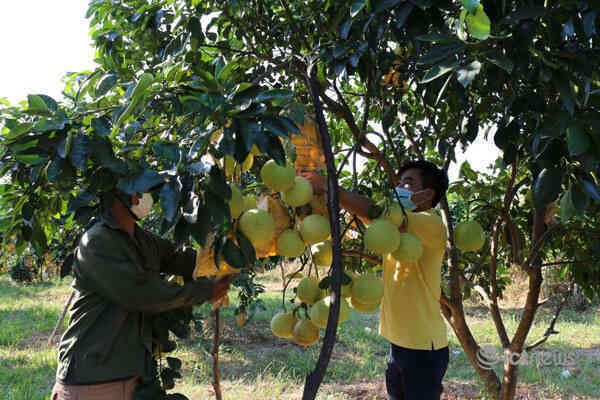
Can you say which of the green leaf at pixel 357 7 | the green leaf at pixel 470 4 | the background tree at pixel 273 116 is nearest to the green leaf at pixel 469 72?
the background tree at pixel 273 116

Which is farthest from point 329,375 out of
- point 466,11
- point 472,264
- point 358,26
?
point 466,11

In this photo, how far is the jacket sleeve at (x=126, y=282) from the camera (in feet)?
5.25

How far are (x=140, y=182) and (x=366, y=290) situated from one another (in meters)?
0.69

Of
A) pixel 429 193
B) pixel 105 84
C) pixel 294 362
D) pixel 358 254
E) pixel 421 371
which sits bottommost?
pixel 294 362

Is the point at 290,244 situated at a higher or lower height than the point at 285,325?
higher

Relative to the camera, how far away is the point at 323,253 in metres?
1.39

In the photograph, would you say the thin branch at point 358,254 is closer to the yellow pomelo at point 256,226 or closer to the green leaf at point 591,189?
the yellow pomelo at point 256,226

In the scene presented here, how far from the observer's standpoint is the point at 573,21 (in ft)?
3.67

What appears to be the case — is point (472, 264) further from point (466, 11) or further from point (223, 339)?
point (223, 339)

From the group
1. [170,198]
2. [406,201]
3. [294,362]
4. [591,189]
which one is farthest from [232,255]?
[294,362]

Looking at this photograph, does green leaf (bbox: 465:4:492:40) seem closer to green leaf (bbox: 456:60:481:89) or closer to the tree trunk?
green leaf (bbox: 456:60:481:89)

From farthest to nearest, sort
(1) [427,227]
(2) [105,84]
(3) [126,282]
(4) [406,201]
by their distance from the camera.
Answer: (1) [427,227]
(3) [126,282]
(4) [406,201]
(2) [105,84]

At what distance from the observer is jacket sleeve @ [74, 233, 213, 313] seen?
160 centimetres

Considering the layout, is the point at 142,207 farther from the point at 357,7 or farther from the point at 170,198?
the point at 357,7
